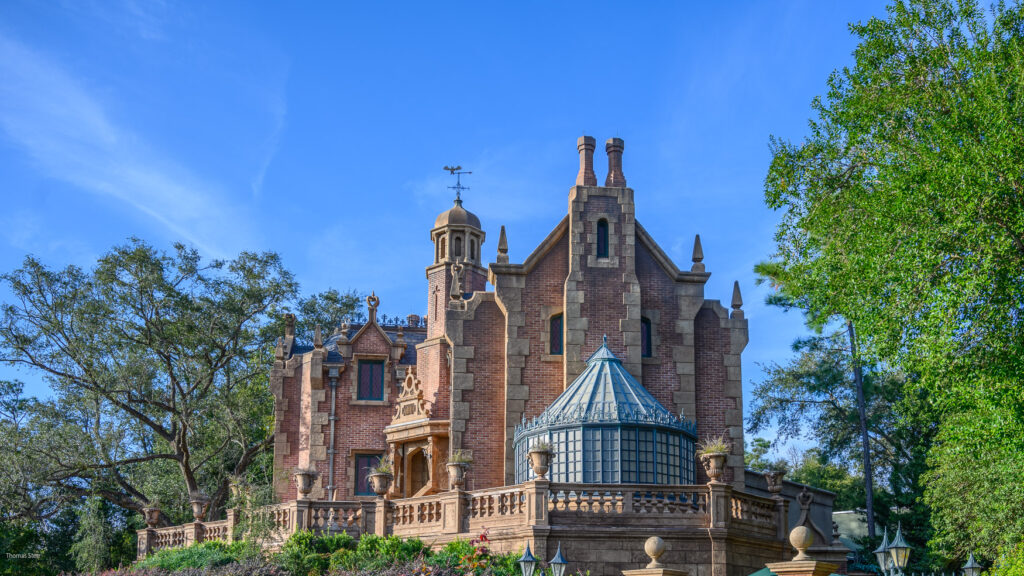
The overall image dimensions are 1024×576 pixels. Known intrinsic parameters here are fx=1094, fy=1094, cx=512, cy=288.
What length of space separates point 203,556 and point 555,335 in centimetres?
1076

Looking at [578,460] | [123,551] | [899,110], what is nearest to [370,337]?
[123,551]

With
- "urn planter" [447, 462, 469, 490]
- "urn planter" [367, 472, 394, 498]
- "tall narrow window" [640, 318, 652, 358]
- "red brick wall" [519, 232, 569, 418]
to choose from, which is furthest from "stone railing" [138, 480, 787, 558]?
"tall narrow window" [640, 318, 652, 358]

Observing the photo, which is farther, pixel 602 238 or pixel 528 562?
pixel 602 238

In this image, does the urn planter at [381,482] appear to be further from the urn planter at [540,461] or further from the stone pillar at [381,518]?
the urn planter at [540,461]

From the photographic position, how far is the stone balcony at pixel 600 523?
838 inches

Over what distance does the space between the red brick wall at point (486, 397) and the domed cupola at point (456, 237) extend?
1017cm

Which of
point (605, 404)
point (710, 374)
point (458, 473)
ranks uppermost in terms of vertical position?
point (710, 374)

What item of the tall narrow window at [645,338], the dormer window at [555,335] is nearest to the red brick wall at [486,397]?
the dormer window at [555,335]

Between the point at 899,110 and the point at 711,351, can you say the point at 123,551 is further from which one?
the point at 899,110

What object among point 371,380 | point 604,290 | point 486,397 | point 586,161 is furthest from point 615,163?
point 371,380

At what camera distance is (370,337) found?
3669cm

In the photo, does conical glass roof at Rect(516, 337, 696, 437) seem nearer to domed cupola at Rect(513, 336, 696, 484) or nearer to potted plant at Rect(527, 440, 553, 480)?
domed cupola at Rect(513, 336, 696, 484)

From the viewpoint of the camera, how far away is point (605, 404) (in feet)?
83.6

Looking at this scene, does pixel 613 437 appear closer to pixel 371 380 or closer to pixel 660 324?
pixel 660 324
